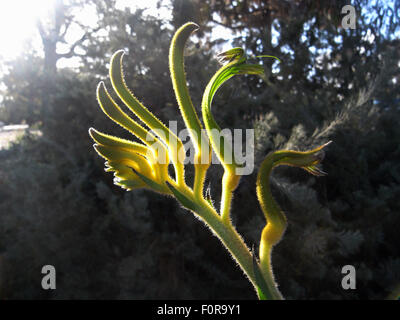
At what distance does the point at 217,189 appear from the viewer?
79.0 inches

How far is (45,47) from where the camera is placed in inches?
203

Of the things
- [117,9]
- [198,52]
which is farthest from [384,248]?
[117,9]

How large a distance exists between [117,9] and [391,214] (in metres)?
2.67

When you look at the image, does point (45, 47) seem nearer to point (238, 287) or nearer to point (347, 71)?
point (347, 71)

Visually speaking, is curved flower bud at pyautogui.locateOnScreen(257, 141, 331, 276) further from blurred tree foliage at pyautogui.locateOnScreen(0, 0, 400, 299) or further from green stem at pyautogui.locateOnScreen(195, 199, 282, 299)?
blurred tree foliage at pyautogui.locateOnScreen(0, 0, 400, 299)

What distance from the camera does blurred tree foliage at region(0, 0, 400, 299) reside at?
72.9 inches

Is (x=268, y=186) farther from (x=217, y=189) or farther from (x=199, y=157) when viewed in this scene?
(x=217, y=189)

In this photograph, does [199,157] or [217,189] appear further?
[217,189]

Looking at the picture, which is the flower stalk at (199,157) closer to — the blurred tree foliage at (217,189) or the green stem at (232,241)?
the green stem at (232,241)

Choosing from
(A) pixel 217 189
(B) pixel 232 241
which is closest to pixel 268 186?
(B) pixel 232 241

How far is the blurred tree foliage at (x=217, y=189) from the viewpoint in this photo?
1.85m

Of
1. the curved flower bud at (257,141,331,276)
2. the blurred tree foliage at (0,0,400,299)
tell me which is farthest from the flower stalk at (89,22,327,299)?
→ the blurred tree foliage at (0,0,400,299)

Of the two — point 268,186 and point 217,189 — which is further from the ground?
point 217,189

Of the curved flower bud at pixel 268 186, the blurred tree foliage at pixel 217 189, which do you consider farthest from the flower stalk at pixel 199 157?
the blurred tree foliage at pixel 217 189
